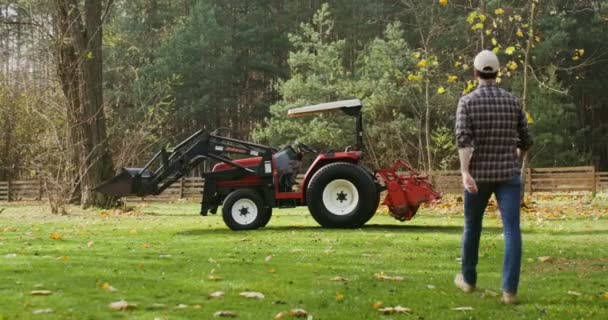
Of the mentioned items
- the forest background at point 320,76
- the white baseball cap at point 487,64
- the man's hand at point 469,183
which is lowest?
the man's hand at point 469,183

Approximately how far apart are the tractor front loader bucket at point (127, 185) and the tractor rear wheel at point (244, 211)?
1.36m

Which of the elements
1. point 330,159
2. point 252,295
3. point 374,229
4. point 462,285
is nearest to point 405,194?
point 374,229

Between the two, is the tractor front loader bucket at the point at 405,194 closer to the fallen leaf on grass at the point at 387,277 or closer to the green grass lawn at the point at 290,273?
the green grass lawn at the point at 290,273

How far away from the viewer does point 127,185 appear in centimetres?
1318

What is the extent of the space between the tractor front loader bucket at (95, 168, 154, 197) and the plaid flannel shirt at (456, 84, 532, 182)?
27.4ft

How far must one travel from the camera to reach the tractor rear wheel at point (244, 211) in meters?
12.9

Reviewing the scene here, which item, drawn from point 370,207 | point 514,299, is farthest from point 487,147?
point 370,207

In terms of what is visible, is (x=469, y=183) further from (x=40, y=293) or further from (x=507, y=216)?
(x=40, y=293)

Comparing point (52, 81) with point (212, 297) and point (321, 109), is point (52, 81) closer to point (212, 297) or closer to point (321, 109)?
point (321, 109)

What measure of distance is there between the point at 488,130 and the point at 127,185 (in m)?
8.63

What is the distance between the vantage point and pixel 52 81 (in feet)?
73.4

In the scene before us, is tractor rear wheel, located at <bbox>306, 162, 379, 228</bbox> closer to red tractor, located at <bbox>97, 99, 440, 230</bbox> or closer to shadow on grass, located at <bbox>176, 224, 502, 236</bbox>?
red tractor, located at <bbox>97, 99, 440, 230</bbox>

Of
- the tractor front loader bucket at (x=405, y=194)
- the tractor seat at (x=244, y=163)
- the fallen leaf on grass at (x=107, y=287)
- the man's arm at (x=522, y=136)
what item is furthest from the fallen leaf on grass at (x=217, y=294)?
the tractor seat at (x=244, y=163)

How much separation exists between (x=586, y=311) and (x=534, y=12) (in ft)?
43.4
